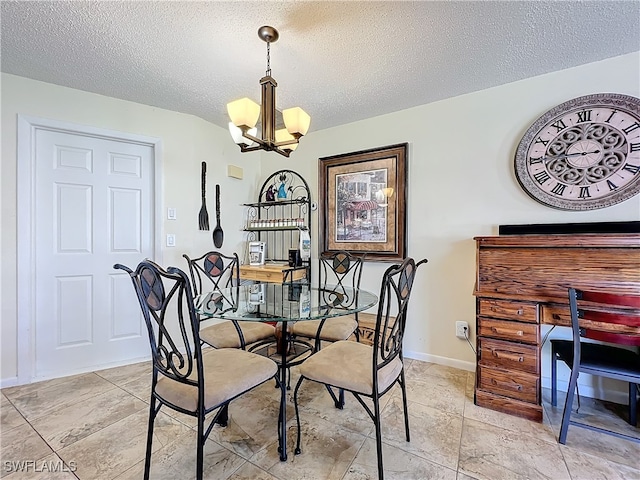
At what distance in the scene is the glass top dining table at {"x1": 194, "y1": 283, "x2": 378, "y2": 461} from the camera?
1.50m

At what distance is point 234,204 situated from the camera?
11.4 feet

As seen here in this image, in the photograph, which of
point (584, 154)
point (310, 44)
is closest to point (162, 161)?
point (310, 44)

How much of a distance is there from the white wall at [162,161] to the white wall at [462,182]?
1.62 m

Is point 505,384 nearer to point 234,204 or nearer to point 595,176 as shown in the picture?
point 595,176

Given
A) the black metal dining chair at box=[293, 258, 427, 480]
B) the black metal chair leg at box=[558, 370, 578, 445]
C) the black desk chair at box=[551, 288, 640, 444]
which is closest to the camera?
the black metal dining chair at box=[293, 258, 427, 480]

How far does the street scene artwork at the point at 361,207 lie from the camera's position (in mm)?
2908

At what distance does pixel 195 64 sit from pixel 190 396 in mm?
2116

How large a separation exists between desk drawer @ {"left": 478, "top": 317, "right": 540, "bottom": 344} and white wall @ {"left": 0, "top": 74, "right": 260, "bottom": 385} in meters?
2.67

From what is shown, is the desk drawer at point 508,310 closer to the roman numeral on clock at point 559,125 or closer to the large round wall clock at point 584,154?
Answer: the large round wall clock at point 584,154

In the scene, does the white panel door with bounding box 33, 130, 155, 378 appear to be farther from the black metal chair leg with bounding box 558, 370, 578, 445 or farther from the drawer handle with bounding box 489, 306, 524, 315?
the black metal chair leg with bounding box 558, 370, 578, 445

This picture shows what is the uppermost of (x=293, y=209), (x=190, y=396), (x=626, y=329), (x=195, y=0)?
(x=195, y=0)

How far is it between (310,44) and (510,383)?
2.55 meters

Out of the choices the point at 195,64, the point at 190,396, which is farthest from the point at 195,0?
the point at 190,396

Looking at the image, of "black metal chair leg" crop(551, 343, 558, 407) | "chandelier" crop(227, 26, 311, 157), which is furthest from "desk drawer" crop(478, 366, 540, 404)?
"chandelier" crop(227, 26, 311, 157)
